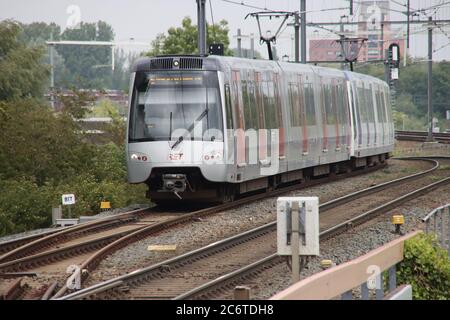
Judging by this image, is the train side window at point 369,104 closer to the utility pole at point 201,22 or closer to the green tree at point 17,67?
the utility pole at point 201,22

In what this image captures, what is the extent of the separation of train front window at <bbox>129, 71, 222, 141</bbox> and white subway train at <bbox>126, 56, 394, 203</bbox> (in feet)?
0.06

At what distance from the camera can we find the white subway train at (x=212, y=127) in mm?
21547

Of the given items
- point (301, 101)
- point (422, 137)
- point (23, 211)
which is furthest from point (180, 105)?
point (422, 137)

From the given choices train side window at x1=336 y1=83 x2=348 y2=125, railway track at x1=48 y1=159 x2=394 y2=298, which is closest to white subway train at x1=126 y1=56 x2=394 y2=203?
railway track at x1=48 y1=159 x2=394 y2=298

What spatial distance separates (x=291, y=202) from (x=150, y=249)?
6.25 metres

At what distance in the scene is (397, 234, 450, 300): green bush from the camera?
11.2 m

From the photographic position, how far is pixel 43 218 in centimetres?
2742

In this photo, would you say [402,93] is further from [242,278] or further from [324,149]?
[242,278]

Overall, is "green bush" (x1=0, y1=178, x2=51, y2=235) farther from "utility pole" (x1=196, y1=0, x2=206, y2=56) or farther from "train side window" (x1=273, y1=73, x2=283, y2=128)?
"train side window" (x1=273, y1=73, x2=283, y2=128)

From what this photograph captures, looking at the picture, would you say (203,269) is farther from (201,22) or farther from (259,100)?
(201,22)

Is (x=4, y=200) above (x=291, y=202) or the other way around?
the other way around

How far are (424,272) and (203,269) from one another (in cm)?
372

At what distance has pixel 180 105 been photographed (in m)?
21.5
